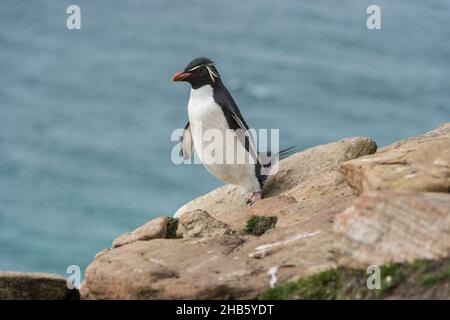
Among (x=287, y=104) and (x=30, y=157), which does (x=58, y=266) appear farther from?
(x=287, y=104)

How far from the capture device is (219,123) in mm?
10695

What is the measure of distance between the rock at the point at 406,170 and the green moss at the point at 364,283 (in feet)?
2.92

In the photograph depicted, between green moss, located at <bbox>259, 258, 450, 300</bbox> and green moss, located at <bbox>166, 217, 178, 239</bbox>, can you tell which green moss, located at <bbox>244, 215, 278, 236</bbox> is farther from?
green moss, located at <bbox>259, 258, 450, 300</bbox>

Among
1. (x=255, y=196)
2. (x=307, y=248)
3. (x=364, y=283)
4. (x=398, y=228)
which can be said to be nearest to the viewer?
(x=398, y=228)

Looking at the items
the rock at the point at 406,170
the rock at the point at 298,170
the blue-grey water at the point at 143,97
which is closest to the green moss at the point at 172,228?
the rock at the point at 406,170

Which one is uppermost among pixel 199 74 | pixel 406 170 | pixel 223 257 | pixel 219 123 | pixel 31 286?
pixel 199 74

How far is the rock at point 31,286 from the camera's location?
7.63m

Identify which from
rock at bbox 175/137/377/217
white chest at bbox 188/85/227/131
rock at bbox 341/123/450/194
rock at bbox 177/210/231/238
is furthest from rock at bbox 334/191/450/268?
white chest at bbox 188/85/227/131

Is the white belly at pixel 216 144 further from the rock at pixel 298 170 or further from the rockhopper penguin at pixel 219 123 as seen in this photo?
the rock at pixel 298 170

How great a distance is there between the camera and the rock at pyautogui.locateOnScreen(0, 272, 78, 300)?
7628 mm

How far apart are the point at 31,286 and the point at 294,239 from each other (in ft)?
6.40

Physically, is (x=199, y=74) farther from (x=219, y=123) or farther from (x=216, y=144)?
(x=216, y=144)

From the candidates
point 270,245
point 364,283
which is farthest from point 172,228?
point 364,283
